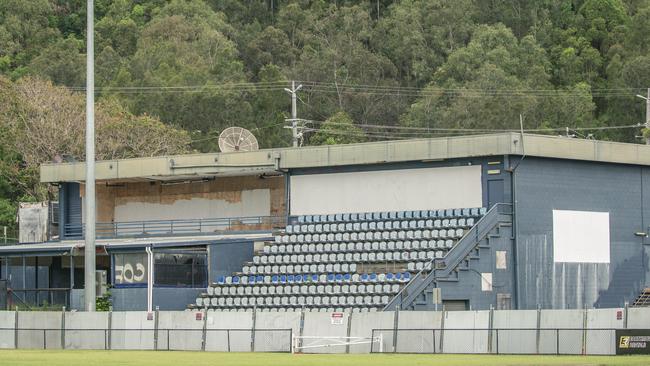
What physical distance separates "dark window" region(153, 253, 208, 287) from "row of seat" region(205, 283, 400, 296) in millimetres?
1682

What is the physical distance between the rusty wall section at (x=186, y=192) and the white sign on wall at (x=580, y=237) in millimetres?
14048

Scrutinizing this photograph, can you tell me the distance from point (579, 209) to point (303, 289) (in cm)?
1317

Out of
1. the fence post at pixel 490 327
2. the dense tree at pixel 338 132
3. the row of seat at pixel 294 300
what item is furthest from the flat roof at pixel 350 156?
the dense tree at pixel 338 132

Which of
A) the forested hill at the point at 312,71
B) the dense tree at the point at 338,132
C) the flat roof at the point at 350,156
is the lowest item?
the flat roof at the point at 350,156

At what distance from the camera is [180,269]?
6394 centimetres

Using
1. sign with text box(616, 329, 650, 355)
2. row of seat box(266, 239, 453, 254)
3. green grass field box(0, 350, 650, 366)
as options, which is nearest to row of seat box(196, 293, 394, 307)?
row of seat box(266, 239, 453, 254)

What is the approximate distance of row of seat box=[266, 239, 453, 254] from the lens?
195 ft

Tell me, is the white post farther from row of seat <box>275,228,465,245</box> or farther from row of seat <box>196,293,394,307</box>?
row of seat <box>275,228,465,245</box>

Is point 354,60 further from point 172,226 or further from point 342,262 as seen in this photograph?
point 342,262

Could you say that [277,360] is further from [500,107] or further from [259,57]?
[259,57]

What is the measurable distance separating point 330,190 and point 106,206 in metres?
14.5

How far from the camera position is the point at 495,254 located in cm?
5931

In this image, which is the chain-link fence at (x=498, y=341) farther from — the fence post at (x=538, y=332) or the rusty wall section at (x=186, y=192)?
the rusty wall section at (x=186, y=192)

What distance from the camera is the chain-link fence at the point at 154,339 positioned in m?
51.6
